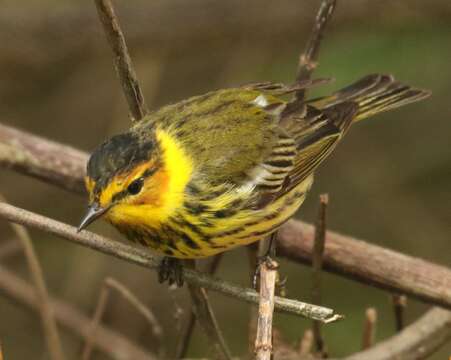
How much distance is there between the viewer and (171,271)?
412cm

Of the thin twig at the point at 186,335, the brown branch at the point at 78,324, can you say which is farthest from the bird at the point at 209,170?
the brown branch at the point at 78,324

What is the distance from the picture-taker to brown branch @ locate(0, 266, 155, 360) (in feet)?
18.7

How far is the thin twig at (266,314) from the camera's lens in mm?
3059

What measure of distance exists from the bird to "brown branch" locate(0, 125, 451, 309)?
21 cm

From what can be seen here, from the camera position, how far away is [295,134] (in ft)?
15.6

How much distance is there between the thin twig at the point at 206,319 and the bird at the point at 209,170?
4.1 inches

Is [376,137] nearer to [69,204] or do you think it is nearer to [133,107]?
[69,204]

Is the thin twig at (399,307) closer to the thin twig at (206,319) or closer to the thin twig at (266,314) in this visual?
the thin twig at (206,319)

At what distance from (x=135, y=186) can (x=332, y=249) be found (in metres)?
1.05

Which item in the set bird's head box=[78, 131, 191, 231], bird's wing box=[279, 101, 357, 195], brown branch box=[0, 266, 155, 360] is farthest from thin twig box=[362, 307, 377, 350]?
brown branch box=[0, 266, 155, 360]

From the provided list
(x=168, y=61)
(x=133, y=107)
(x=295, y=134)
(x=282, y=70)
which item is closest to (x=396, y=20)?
(x=282, y=70)

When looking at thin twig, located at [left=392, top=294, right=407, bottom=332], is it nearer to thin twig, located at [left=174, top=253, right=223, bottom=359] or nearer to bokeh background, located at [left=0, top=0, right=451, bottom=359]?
thin twig, located at [left=174, top=253, right=223, bottom=359]

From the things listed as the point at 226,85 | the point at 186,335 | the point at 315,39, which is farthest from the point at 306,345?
the point at 226,85

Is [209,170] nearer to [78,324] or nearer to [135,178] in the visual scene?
[135,178]
